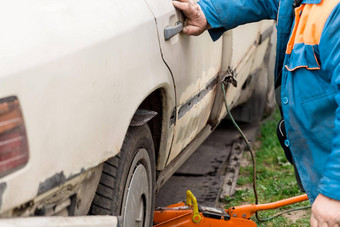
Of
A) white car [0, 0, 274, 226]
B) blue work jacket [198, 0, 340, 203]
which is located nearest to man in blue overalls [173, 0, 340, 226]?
blue work jacket [198, 0, 340, 203]

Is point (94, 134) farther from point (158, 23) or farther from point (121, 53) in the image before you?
point (158, 23)

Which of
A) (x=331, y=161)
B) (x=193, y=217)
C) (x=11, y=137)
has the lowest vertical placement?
(x=193, y=217)

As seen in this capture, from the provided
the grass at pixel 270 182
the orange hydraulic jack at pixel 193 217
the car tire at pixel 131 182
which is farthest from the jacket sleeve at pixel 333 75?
the grass at pixel 270 182

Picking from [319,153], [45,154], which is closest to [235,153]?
[319,153]

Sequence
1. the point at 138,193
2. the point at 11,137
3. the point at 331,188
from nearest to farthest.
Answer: the point at 11,137, the point at 331,188, the point at 138,193

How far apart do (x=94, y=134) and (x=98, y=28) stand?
13.9 inches

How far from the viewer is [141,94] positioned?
97.0 inches

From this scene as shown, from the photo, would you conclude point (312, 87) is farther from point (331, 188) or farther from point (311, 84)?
point (331, 188)

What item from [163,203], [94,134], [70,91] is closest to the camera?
[70,91]

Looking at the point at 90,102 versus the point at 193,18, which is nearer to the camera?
the point at 90,102

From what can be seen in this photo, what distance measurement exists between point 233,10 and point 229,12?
0.9 inches

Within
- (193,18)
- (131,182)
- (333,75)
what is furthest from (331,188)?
(193,18)

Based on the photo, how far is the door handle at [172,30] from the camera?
274 centimetres

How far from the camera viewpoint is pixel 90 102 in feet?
6.82
